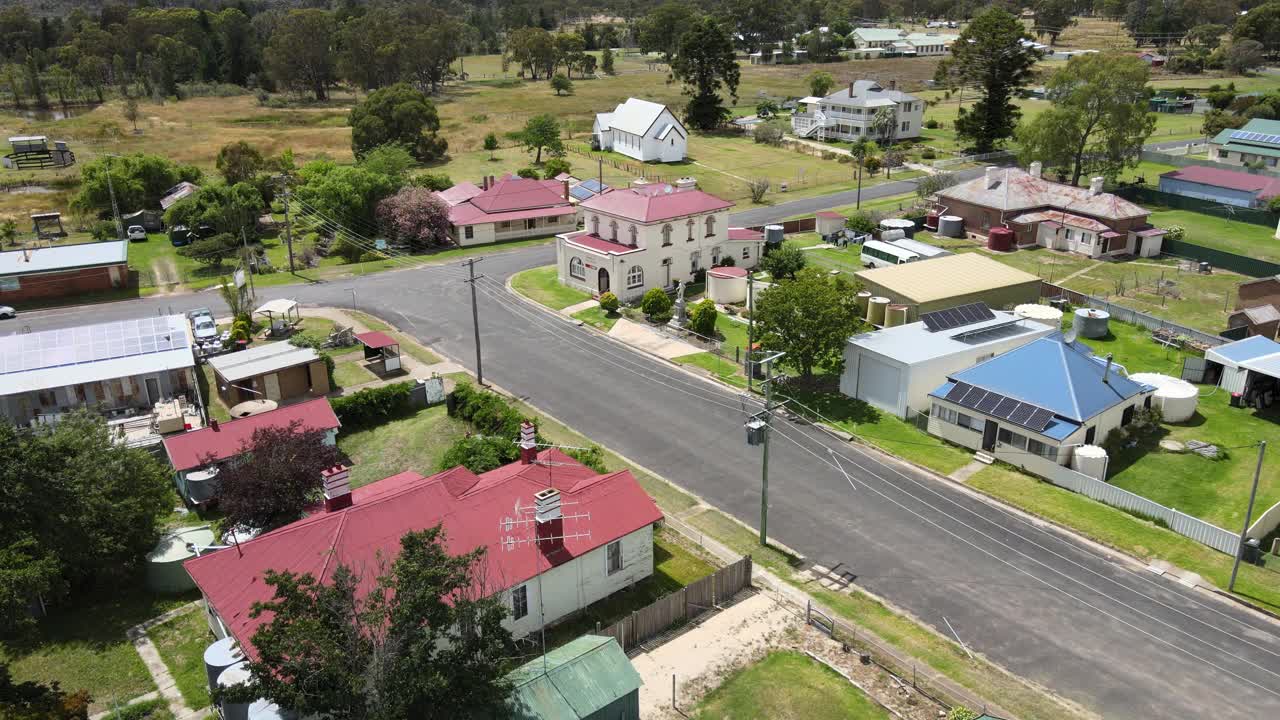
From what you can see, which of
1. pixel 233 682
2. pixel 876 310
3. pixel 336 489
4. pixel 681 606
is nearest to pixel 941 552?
pixel 681 606

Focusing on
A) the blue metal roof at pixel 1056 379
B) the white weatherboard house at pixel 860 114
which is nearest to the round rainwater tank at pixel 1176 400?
the blue metal roof at pixel 1056 379

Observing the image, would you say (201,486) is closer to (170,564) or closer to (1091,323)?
(170,564)

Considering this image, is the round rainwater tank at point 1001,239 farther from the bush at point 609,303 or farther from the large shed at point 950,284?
the bush at point 609,303

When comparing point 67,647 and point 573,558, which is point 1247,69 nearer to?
point 573,558

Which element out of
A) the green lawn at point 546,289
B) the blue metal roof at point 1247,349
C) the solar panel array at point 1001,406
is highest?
the blue metal roof at point 1247,349

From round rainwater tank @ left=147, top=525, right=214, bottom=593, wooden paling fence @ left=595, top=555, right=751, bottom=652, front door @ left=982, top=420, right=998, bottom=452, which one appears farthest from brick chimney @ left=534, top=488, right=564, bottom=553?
front door @ left=982, top=420, right=998, bottom=452

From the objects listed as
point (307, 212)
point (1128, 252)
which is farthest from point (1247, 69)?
point (307, 212)
